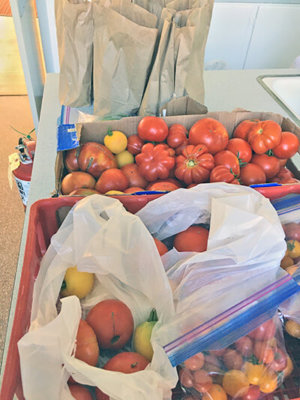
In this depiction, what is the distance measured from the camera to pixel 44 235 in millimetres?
558

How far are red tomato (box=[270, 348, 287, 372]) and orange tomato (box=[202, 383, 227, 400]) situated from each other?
70mm

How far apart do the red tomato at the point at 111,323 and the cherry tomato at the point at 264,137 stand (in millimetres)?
476

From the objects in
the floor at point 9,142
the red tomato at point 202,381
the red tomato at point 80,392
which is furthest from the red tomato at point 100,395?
the floor at point 9,142

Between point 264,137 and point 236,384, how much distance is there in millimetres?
514

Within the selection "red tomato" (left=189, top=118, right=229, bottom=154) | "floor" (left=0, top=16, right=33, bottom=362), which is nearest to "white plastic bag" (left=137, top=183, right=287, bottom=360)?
"red tomato" (left=189, top=118, right=229, bottom=154)

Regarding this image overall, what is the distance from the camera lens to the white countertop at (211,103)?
802 mm

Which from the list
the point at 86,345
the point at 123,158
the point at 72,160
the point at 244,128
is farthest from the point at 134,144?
the point at 86,345

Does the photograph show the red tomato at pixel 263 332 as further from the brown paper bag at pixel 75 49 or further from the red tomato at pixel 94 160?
the brown paper bag at pixel 75 49

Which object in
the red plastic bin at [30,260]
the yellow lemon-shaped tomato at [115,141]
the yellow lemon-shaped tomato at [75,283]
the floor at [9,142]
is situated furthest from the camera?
the floor at [9,142]

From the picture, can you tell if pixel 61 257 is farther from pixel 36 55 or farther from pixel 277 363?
pixel 36 55

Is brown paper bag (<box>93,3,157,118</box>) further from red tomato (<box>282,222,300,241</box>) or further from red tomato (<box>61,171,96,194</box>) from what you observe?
red tomato (<box>282,222,300,241</box>)

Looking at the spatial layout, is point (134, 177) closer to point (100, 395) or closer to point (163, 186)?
point (163, 186)

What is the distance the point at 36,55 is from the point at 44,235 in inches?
46.8

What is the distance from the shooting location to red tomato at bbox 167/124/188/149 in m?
0.77
